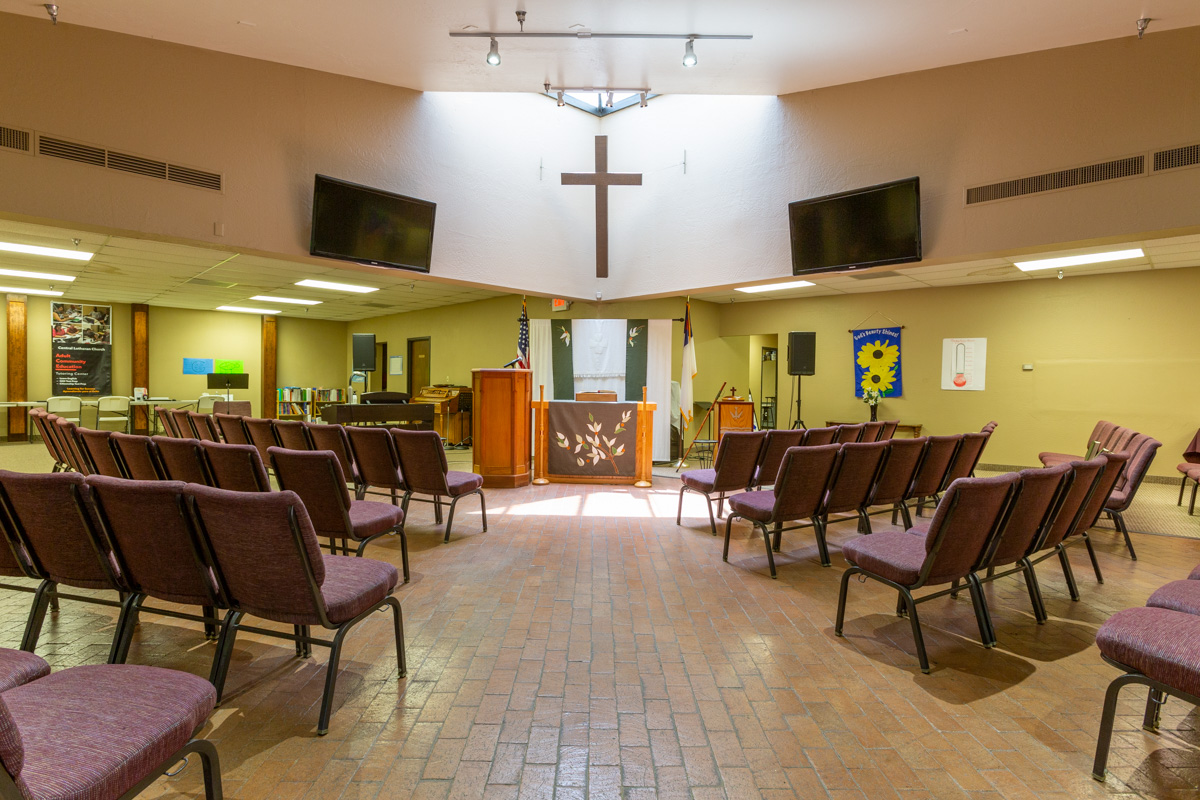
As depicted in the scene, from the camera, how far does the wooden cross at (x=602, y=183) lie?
31.4ft

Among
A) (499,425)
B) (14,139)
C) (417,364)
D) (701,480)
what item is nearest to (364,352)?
(417,364)

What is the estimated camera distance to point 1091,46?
5461 millimetres

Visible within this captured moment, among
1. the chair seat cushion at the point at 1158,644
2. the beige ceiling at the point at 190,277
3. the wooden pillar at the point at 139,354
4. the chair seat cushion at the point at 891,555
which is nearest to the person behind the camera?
the chair seat cushion at the point at 1158,644

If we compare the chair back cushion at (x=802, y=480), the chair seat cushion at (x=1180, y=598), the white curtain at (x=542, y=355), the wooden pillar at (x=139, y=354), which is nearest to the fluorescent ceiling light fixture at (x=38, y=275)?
the wooden pillar at (x=139, y=354)

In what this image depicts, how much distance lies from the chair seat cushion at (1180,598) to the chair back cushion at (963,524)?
61 cm

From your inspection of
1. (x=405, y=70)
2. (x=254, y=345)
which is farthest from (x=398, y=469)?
(x=254, y=345)

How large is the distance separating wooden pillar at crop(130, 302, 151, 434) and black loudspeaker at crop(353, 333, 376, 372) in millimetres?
5108

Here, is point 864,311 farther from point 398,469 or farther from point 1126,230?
point 398,469

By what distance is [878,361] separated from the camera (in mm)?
9734

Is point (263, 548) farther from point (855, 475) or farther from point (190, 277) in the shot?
point (190, 277)

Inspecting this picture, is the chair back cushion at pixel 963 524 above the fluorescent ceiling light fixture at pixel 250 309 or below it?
below

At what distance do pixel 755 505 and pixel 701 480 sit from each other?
97cm

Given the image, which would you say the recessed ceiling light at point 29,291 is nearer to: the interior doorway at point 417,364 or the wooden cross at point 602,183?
the interior doorway at point 417,364

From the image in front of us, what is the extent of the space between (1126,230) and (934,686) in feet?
17.1
